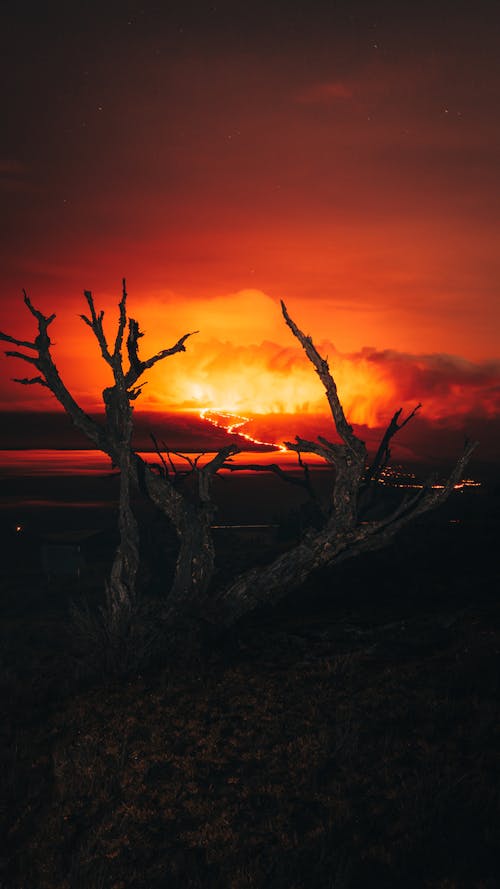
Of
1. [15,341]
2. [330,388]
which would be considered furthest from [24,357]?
[330,388]

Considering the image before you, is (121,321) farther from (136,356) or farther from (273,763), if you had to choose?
(273,763)

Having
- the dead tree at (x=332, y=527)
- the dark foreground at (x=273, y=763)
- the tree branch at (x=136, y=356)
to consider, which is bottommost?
the dark foreground at (x=273, y=763)

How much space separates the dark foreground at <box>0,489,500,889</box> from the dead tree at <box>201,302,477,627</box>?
189 cm

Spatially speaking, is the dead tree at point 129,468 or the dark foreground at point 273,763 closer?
the dark foreground at point 273,763

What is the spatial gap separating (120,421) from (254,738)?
28.1 feet

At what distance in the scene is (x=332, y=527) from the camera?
1544cm

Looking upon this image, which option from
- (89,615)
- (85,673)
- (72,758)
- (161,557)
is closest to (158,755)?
(72,758)

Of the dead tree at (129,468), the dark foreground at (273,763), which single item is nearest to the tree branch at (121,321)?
the dead tree at (129,468)

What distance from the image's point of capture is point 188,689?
10.9 meters

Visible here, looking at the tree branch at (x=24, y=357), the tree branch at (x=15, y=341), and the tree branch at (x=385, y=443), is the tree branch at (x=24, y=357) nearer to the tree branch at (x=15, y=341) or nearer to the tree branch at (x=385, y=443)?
the tree branch at (x=15, y=341)

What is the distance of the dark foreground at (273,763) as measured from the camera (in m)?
6.79

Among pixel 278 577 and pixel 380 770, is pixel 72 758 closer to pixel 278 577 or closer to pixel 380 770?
pixel 380 770

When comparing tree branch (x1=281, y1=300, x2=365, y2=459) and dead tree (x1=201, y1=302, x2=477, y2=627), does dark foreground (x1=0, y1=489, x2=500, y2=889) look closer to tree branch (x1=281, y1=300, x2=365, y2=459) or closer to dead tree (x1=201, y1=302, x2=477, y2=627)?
dead tree (x1=201, y1=302, x2=477, y2=627)

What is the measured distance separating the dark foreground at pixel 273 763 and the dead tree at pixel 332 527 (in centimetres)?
189
